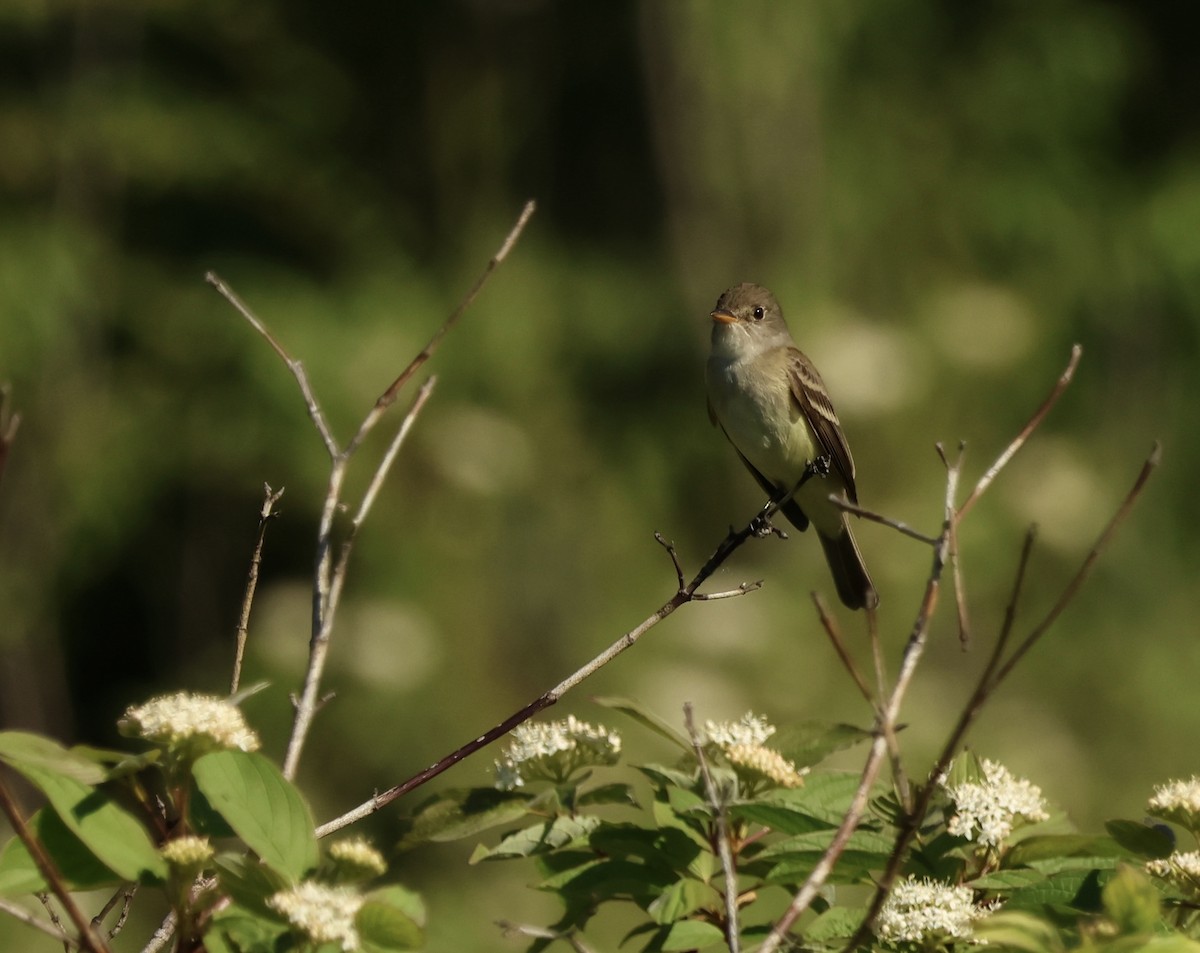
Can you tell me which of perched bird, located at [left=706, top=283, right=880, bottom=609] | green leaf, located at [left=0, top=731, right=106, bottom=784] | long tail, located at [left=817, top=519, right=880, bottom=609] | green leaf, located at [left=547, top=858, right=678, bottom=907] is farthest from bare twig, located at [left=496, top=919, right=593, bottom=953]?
long tail, located at [left=817, top=519, right=880, bottom=609]

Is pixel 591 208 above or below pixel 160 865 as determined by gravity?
above

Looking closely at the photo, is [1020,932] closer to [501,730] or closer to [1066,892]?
[1066,892]

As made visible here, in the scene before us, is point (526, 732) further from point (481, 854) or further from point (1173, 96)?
point (1173, 96)

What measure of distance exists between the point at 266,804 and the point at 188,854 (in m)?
0.08

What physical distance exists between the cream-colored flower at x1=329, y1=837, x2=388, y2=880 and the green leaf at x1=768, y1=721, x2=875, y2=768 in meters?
0.46

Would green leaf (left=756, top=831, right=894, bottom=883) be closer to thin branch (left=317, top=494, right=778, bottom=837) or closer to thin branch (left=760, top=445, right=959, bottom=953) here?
thin branch (left=760, top=445, right=959, bottom=953)

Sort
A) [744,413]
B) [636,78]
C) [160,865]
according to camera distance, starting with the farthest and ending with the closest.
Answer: [636,78]
[744,413]
[160,865]

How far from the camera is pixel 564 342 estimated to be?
6703mm

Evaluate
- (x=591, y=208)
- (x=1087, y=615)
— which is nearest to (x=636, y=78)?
(x=591, y=208)

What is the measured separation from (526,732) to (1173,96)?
7.54m

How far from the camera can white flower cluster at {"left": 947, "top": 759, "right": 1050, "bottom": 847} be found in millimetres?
1386

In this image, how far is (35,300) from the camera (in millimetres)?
6535

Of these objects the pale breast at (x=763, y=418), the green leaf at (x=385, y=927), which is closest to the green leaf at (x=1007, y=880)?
the green leaf at (x=385, y=927)

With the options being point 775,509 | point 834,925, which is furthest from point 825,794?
point 775,509
